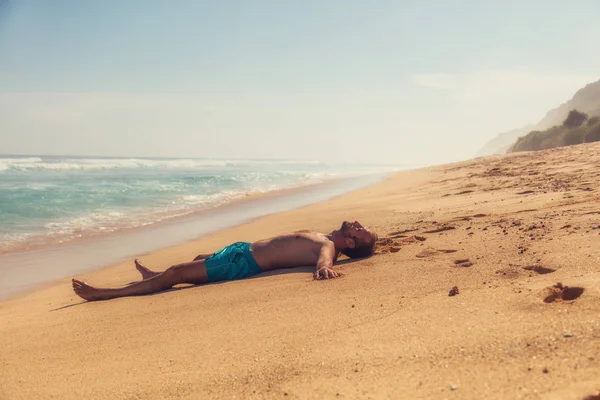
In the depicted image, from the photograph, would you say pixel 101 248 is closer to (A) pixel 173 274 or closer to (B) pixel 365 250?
(A) pixel 173 274

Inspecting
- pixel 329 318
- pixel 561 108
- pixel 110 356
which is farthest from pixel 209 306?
pixel 561 108

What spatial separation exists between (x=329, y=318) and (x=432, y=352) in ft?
2.60

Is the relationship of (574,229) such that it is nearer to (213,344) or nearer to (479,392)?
(479,392)

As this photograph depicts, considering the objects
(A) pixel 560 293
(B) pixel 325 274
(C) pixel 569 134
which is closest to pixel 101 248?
(B) pixel 325 274

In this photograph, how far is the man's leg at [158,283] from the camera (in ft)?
13.9

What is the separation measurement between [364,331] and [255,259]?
230 centimetres

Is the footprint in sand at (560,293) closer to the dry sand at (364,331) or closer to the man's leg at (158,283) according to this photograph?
the dry sand at (364,331)

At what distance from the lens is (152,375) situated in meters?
2.21

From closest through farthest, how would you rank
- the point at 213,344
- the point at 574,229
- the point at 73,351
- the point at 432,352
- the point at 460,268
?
1. the point at 432,352
2. the point at 213,344
3. the point at 73,351
4. the point at 460,268
5. the point at 574,229

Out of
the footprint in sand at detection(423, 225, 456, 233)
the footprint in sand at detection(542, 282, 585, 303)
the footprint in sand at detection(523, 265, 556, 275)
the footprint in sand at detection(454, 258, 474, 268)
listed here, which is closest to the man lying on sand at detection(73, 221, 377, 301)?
the footprint in sand at detection(423, 225, 456, 233)

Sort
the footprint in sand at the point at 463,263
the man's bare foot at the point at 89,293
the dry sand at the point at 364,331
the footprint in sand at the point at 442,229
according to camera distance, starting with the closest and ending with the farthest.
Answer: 1. the dry sand at the point at 364,331
2. the footprint in sand at the point at 463,263
3. the man's bare foot at the point at 89,293
4. the footprint in sand at the point at 442,229

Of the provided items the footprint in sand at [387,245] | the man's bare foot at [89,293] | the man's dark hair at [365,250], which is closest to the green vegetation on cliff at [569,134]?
the footprint in sand at [387,245]

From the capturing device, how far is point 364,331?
2314 mm

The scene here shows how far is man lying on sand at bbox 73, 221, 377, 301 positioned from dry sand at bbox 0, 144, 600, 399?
0.19 meters
